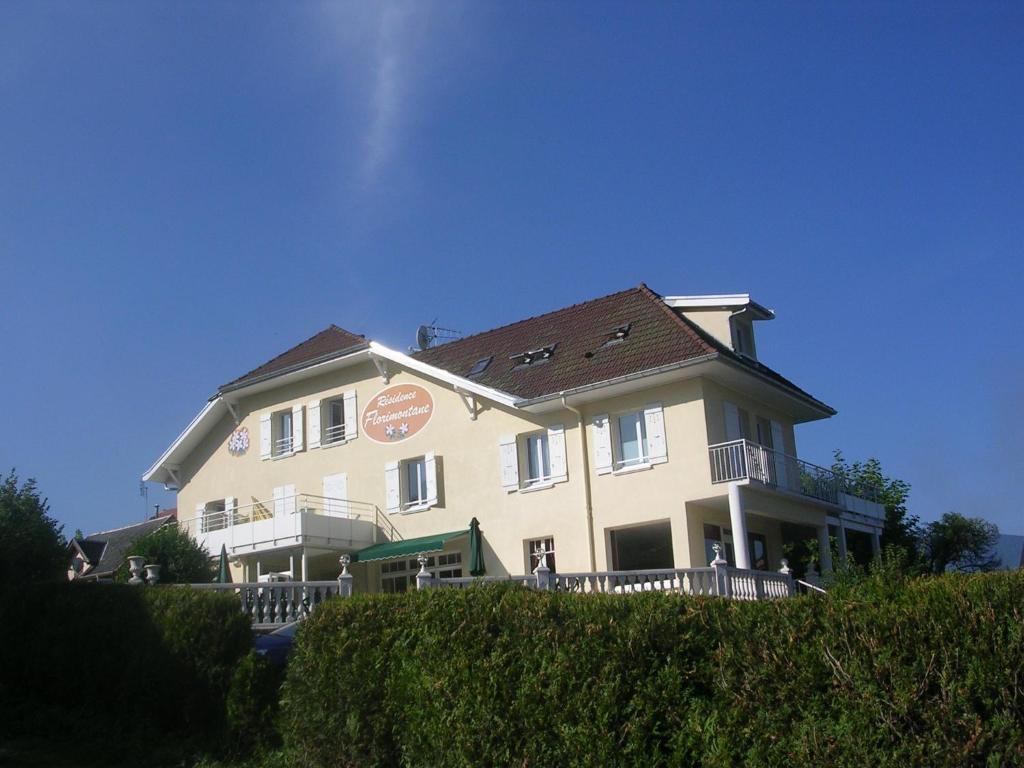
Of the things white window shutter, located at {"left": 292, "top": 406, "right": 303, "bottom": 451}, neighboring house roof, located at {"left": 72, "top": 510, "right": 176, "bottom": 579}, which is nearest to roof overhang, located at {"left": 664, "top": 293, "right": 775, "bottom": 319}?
white window shutter, located at {"left": 292, "top": 406, "right": 303, "bottom": 451}

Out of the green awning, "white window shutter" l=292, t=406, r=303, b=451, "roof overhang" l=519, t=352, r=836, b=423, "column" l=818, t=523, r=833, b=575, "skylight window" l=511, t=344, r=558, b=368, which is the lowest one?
"column" l=818, t=523, r=833, b=575

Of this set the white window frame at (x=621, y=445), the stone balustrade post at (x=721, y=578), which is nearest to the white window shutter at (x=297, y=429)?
the white window frame at (x=621, y=445)

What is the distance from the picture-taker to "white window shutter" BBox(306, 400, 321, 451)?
108 ft

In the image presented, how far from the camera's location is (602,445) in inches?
1060

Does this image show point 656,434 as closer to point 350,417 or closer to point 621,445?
point 621,445

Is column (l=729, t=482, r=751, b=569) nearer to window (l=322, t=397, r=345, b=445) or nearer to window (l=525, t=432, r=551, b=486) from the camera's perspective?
window (l=525, t=432, r=551, b=486)

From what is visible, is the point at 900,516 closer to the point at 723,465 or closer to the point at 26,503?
the point at 723,465

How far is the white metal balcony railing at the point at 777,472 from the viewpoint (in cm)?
2508

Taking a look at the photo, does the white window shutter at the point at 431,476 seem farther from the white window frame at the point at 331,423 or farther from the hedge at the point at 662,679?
the hedge at the point at 662,679

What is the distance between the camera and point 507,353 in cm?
3198

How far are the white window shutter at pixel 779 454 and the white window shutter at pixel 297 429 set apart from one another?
14.2 m

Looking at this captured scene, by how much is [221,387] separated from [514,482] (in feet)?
37.7

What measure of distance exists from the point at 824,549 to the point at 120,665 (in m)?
20.0

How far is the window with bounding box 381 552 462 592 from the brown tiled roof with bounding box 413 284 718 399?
492 cm
